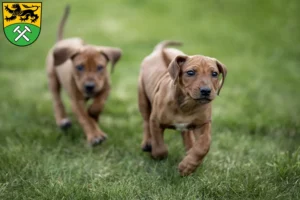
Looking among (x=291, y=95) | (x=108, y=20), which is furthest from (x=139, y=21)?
(x=291, y=95)

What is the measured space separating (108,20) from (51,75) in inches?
221

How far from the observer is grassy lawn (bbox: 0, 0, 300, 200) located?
481cm

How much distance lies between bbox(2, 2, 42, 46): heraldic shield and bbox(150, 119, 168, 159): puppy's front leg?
1.49 metres

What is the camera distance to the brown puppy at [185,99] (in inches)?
187

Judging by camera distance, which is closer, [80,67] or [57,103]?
[80,67]

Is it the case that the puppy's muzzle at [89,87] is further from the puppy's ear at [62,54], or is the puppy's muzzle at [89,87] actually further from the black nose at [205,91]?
the black nose at [205,91]

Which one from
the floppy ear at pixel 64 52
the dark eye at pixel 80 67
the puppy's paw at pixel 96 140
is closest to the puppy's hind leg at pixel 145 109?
the puppy's paw at pixel 96 140

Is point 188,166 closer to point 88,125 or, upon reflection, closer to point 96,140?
point 96,140

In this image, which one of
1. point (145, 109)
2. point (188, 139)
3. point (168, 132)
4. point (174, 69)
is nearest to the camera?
point (174, 69)

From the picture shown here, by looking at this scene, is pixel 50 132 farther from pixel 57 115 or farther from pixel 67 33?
pixel 67 33

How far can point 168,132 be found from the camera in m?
6.62

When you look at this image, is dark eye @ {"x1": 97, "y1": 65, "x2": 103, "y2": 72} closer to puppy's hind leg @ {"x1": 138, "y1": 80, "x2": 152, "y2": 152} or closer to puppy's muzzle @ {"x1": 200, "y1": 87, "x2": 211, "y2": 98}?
puppy's hind leg @ {"x1": 138, "y1": 80, "x2": 152, "y2": 152}

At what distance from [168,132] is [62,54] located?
1701mm

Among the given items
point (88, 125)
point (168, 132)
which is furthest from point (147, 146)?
point (88, 125)
